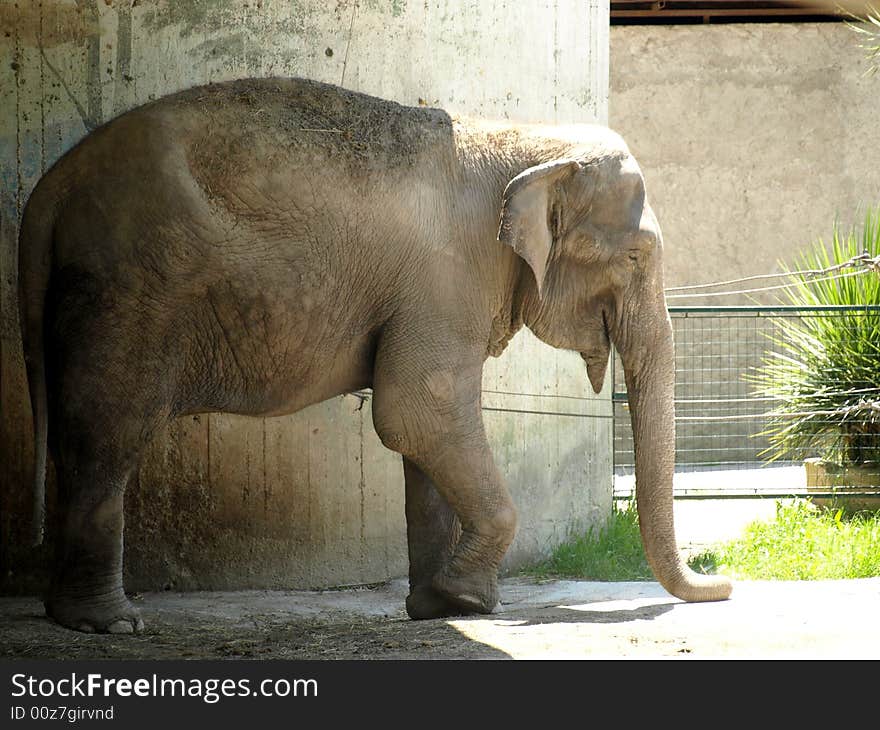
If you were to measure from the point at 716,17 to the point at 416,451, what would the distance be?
32.6 feet

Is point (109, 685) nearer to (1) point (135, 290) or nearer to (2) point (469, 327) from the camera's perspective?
(1) point (135, 290)

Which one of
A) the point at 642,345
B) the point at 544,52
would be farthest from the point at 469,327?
the point at 544,52

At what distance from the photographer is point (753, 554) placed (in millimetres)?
8219

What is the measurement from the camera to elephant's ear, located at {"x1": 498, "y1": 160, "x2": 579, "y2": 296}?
18.6 ft

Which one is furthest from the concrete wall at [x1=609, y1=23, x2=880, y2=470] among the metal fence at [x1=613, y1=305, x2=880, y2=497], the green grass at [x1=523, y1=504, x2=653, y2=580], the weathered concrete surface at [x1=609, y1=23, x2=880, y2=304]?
the green grass at [x1=523, y1=504, x2=653, y2=580]

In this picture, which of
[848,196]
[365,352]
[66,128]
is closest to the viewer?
[365,352]

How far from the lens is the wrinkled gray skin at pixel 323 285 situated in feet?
18.0

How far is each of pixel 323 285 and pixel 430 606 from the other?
55.8 inches

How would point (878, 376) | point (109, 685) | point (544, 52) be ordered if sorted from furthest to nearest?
point (878, 376) < point (544, 52) < point (109, 685)

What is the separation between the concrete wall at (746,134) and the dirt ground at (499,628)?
719cm

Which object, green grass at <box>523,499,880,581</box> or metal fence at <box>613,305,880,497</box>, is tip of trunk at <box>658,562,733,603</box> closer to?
green grass at <box>523,499,880,581</box>

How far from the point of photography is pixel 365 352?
592 centimetres

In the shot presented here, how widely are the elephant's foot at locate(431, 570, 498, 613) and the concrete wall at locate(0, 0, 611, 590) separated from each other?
1.38 meters

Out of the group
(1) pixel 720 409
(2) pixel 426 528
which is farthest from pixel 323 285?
(1) pixel 720 409
